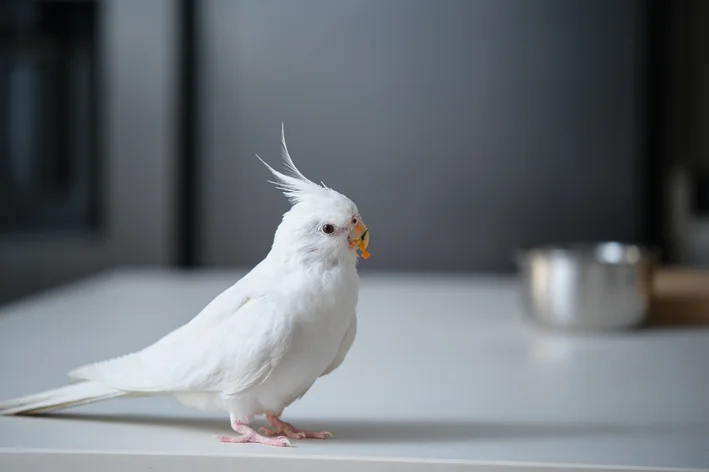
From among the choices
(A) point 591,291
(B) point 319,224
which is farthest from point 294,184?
(A) point 591,291

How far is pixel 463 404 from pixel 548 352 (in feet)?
1.24

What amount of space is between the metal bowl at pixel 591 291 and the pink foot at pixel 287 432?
741mm

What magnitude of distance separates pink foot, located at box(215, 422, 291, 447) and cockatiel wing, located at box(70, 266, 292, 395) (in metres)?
0.05

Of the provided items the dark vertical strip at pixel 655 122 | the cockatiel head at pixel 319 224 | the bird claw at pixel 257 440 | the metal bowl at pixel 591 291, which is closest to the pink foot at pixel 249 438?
the bird claw at pixel 257 440

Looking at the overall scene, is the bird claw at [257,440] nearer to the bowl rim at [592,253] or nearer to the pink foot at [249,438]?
the pink foot at [249,438]

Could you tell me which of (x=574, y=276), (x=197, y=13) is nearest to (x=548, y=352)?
(x=574, y=276)

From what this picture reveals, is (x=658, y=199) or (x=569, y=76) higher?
(x=569, y=76)

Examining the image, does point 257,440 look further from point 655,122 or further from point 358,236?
point 655,122

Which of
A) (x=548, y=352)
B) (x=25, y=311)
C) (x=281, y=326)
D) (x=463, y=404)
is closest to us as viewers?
(x=281, y=326)

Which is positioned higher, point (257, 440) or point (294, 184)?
point (294, 184)

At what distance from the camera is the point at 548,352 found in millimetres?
1276

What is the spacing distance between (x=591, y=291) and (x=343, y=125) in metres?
1.65

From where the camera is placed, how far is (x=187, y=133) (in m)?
2.93

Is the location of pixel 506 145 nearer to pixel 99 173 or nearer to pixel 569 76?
pixel 569 76
